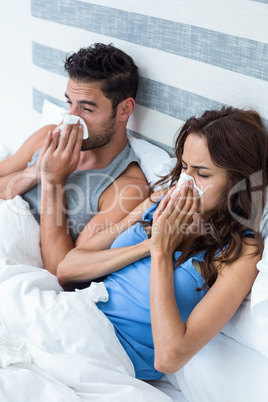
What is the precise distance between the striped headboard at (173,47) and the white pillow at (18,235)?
0.59m

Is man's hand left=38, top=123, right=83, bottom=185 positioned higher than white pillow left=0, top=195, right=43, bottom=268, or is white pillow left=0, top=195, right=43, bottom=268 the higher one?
man's hand left=38, top=123, right=83, bottom=185

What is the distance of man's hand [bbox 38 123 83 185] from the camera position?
6.33ft

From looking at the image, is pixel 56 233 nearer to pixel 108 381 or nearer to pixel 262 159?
pixel 108 381

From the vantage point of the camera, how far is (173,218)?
145 cm

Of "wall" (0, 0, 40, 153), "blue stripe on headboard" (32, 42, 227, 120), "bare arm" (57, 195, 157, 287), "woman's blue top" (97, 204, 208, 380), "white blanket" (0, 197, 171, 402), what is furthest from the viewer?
"wall" (0, 0, 40, 153)

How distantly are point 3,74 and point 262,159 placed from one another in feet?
6.56

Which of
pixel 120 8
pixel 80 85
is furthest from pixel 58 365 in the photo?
pixel 120 8

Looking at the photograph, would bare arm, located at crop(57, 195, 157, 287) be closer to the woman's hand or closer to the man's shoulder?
the woman's hand

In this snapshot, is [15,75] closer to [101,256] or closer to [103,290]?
[101,256]

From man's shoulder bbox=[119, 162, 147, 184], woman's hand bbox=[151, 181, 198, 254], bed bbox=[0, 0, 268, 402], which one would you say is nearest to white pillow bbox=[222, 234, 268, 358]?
bed bbox=[0, 0, 268, 402]

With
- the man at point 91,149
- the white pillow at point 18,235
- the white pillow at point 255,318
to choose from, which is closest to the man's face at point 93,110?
the man at point 91,149

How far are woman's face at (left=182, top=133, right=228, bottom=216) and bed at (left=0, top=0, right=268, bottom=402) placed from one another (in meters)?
0.18

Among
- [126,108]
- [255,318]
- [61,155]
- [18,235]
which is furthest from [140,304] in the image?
[126,108]

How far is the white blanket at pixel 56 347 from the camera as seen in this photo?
1248mm
